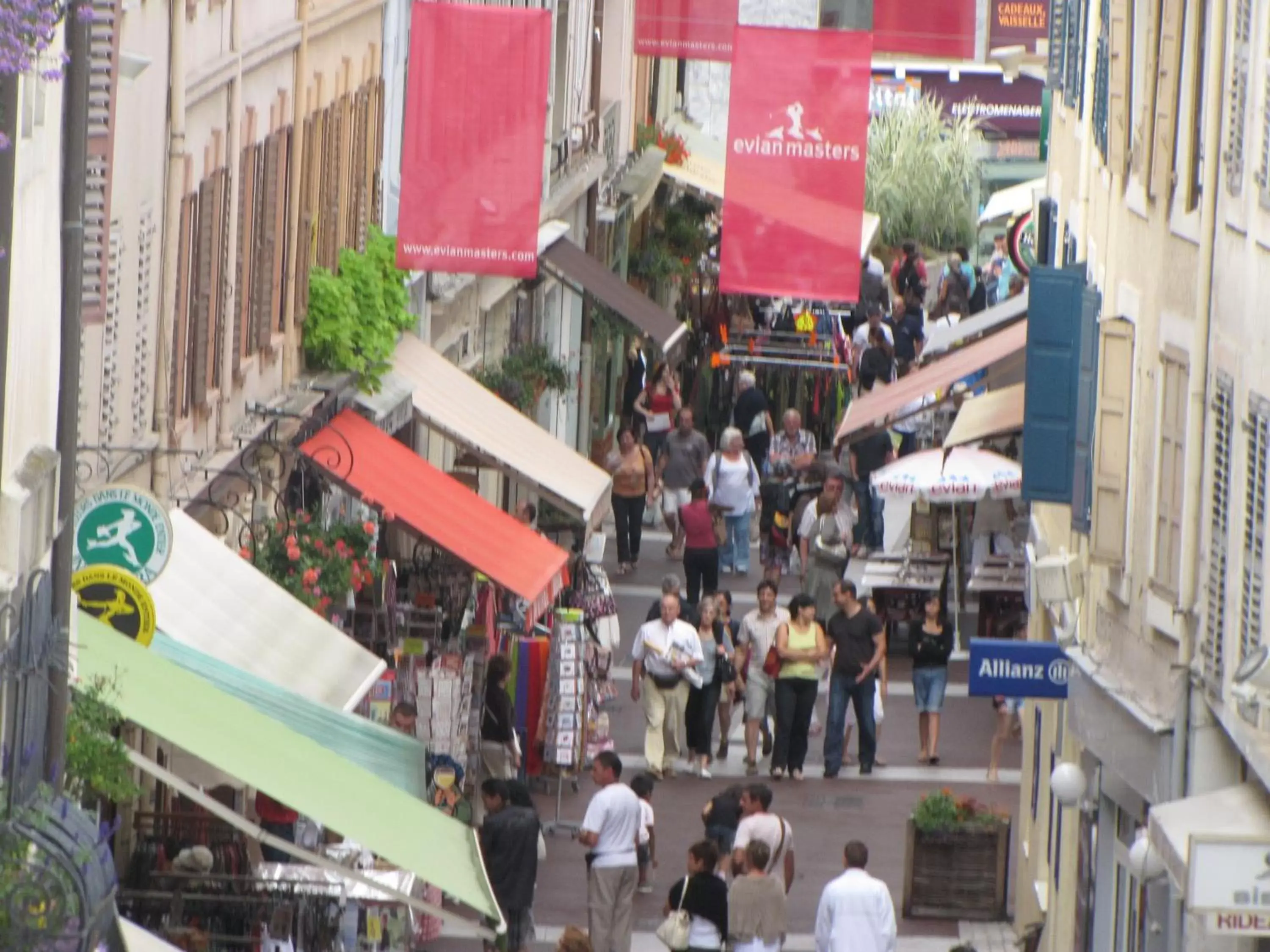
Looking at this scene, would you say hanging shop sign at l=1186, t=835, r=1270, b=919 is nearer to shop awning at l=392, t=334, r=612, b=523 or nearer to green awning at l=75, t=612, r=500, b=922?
green awning at l=75, t=612, r=500, b=922

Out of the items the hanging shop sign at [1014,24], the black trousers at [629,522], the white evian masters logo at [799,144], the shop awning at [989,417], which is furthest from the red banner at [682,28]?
the hanging shop sign at [1014,24]

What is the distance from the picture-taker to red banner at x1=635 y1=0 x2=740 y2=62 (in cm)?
2820

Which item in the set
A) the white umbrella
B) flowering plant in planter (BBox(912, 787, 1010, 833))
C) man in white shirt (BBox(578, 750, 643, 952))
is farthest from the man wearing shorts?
man in white shirt (BBox(578, 750, 643, 952))

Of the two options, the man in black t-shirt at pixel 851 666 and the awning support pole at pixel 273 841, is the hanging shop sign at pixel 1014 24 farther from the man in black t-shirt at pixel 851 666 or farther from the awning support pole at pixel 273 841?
the awning support pole at pixel 273 841

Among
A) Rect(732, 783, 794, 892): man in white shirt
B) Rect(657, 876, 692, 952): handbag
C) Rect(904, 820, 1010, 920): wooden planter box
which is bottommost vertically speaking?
Rect(904, 820, 1010, 920): wooden planter box

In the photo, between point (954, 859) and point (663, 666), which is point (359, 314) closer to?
point (663, 666)

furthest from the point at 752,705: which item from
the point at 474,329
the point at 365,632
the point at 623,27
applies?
the point at 623,27

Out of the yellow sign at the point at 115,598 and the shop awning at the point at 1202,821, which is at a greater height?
the yellow sign at the point at 115,598

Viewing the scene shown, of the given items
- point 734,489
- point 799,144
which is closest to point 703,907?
point 799,144

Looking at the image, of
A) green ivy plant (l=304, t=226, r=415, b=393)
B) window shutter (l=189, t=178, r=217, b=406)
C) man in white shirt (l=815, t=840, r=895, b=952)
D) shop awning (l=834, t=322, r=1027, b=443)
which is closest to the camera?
man in white shirt (l=815, t=840, r=895, b=952)

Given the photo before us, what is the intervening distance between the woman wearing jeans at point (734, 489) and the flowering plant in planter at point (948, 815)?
9.36 meters

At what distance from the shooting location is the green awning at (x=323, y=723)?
13195 mm

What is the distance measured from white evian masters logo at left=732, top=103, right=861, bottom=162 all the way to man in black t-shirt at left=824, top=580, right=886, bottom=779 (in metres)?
3.23

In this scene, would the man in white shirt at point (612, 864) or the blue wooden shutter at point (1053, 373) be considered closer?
the blue wooden shutter at point (1053, 373)
